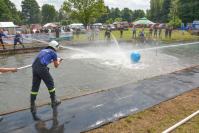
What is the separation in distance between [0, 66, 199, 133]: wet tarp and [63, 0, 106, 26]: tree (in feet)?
107

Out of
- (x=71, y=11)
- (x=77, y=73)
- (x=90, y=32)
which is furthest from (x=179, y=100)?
(x=71, y=11)

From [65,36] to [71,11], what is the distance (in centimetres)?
1410

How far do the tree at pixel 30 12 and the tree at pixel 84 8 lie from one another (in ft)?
322

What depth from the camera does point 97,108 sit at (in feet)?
25.3

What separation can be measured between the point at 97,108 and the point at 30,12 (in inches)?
5341

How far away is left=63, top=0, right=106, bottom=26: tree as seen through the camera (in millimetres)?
41906

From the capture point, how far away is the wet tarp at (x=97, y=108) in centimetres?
639

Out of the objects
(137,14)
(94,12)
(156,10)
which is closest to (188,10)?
(156,10)

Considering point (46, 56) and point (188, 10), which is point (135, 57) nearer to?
point (46, 56)

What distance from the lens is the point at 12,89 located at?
10.2m

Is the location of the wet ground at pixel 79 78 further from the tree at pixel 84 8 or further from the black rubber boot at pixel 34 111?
the tree at pixel 84 8

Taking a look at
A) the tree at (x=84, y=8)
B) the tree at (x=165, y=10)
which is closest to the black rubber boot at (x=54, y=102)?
the tree at (x=84, y=8)

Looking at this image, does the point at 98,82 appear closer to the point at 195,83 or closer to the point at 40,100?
the point at 40,100

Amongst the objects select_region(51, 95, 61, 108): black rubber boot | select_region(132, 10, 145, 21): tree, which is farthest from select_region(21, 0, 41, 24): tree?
select_region(51, 95, 61, 108): black rubber boot
